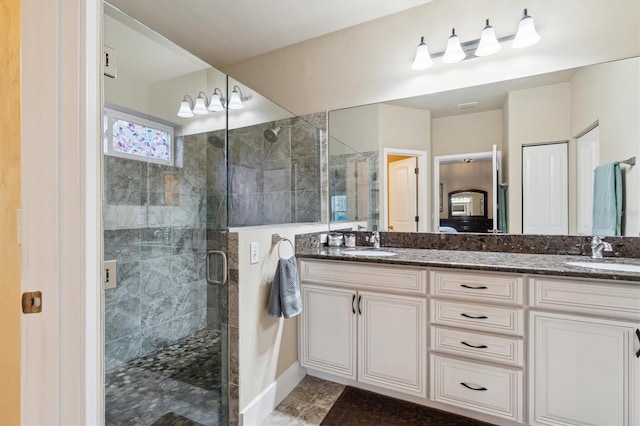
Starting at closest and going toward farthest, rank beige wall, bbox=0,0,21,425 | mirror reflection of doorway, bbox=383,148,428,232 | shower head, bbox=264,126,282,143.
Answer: beige wall, bbox=0,0,21,425, mirror reflection of doorway, bbox=383,148,428,232, shower head, bbox=264,126,282,143

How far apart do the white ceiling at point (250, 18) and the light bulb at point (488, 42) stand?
20.3 inches

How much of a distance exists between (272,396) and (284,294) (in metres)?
0.62

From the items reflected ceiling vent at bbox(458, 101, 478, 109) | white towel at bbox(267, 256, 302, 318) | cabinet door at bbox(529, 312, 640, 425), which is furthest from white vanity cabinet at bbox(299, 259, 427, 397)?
reflected ceiling vent at bbox(458, 101, 478, 109)

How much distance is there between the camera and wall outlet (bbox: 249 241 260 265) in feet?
5.34

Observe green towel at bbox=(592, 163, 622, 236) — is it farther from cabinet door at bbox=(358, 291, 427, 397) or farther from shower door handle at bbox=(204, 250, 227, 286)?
shower door handle at bbox=(204, 250, 227, 286)

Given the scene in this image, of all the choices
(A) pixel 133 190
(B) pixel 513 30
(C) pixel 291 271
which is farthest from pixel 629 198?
(A) pixel 133 190

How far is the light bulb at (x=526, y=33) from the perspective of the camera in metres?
1.83

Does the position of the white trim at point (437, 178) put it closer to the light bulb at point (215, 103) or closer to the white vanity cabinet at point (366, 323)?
the white vanity cabinet at point (366, 323)

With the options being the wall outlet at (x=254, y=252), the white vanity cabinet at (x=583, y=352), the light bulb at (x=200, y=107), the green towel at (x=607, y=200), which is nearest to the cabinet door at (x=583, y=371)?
the white vanity cabinet at (x=583, y=352)

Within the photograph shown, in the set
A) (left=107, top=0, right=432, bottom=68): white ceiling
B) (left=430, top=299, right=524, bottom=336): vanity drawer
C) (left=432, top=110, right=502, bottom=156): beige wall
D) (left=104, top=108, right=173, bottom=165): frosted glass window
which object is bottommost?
(left=430, top=299, right=524, bottom=336): vanity drawer

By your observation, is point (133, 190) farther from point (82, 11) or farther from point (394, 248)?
point (394, 248)

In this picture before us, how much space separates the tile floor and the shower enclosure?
328 millimetres

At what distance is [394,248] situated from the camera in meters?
2.29

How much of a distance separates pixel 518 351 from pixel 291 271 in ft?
4.04
